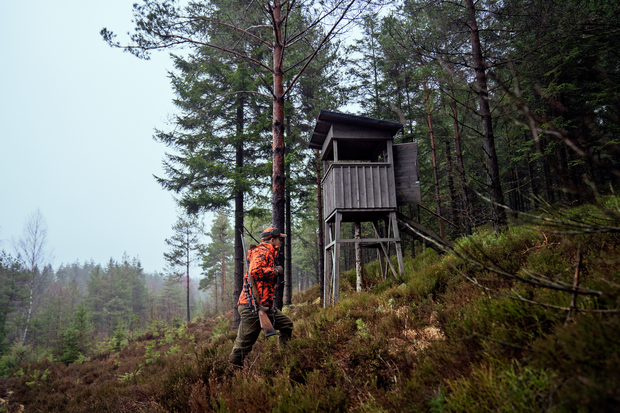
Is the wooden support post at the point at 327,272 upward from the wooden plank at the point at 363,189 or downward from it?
downward

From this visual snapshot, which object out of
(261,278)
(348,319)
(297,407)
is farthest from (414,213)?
(297,407)

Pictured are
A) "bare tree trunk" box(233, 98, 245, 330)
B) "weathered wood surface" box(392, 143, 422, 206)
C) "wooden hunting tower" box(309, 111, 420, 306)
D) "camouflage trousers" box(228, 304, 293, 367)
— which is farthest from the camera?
"bare tree trunk" box(233, 98, 245, 330)

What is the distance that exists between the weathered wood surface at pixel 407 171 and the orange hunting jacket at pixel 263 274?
209 inches

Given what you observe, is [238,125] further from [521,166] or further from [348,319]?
[521,166]

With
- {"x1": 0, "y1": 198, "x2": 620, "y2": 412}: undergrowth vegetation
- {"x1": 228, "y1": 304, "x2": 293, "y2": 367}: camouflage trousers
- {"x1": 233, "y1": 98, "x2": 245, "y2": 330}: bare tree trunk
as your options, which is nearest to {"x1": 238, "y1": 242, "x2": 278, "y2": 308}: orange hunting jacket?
{"x1": 228, "y1": 304, "x2": 293, "y2": 367}: camouflage trousers

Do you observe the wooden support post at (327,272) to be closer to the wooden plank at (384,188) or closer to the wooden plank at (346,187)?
the wooden plank at (346,187)

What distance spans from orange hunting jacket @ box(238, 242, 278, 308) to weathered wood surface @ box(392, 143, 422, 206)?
532 centimetres

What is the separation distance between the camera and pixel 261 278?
18.6 feet

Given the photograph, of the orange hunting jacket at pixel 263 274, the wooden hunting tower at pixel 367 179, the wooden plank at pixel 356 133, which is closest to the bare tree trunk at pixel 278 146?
the wooden hunting tower at pixel 367 179

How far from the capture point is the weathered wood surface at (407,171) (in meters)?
9.58

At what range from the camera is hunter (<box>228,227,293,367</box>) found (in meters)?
5.55

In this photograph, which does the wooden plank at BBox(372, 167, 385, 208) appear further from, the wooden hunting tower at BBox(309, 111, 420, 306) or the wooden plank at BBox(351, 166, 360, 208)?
the wooden plank at BBox(351, 166, 360, 208)

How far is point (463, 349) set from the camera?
337 cm

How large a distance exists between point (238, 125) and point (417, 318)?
1433 cm
